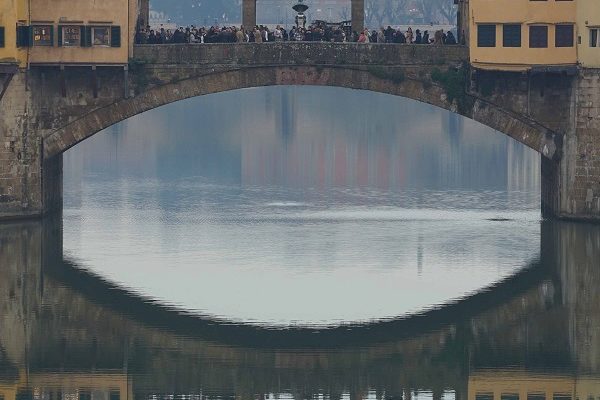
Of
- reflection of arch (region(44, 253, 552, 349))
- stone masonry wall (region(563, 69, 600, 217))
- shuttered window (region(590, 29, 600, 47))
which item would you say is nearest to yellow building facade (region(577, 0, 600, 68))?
shuttered window (region(590, 29, 600, 47))

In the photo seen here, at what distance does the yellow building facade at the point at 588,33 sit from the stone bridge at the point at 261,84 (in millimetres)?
1649

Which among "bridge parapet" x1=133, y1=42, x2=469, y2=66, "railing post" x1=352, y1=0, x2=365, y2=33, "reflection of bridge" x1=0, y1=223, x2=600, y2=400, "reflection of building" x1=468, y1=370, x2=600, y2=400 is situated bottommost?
"reflection of building" x1=468, y1=370, x2=600, y2=400

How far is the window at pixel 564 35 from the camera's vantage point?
3511 inches

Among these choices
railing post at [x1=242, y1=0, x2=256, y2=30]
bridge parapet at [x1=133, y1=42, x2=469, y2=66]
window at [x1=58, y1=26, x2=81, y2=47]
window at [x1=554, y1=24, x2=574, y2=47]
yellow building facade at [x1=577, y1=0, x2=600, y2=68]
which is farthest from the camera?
railing post at [x1=242, y1=0, x2=256, y2=30]

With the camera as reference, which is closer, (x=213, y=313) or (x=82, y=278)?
(x=213, y=313)

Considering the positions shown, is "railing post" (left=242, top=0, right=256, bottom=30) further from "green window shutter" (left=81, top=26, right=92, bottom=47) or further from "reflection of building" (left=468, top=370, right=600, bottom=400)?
"reflection of building" (left=468, top=370, right=600, bottom=400)

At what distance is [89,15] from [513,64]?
19022 mm

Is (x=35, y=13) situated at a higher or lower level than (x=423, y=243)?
higher

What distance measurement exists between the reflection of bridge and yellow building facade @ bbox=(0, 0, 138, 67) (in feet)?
Result: 48.6

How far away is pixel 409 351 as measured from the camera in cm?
6606

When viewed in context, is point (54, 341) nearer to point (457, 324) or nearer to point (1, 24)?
point (457, 324)

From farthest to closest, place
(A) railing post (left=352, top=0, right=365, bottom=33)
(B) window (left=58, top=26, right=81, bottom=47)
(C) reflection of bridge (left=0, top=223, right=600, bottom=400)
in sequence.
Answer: (A) railing post (left=352, top=0, right=365, bottom=33)
(B) window (left=58, top=26, right=81, bottom=47)
(C) reflection of bridge (left=0, top=223, right=600, bottom=400)

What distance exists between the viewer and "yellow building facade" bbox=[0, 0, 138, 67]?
89.9m

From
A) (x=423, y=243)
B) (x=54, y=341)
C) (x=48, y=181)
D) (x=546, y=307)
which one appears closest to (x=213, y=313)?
(x=54, y=341)
